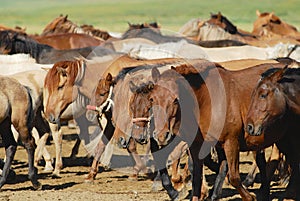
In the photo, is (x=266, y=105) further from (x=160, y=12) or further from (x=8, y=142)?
(x=160, y=12)

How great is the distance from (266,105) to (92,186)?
3416 millimetres

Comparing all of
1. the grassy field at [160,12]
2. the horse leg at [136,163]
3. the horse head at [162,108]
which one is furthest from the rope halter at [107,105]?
the grassy field at [160,12]

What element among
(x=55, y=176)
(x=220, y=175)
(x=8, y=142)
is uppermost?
(x=220, y=175)

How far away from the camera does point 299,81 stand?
725 cm

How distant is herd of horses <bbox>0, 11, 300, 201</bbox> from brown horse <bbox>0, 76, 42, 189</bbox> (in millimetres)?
13

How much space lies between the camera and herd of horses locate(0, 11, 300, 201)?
7023mm

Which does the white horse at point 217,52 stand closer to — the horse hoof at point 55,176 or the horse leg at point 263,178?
the horse hoof at point 55,176

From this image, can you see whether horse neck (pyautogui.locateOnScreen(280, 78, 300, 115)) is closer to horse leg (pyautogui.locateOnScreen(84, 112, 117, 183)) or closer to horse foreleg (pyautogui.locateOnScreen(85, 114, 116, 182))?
horse leg (pyautogui.locateOnScreen(84, 112, 117, 183))

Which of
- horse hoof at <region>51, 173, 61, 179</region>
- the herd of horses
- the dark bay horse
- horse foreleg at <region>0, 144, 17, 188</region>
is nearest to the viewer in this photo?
the herd of horses

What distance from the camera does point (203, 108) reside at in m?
7.15

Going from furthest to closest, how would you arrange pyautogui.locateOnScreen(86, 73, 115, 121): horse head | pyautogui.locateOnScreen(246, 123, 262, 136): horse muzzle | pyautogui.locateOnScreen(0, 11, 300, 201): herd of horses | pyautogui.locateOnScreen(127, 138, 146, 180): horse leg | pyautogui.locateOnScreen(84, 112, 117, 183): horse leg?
pyautogui.locateOnScreen(127, 138, 146, 180): horse leg < pyautogui.locateOnScreen(84, 112, 117, 183): horse leg < pyautogui.locateOnScreen(86, 73, 115, 121): horse head < pyautogui.locateOnScreen(0, 11, 300, 201): herd of horses < pyautogui.locateOnScreen(246, 123, 262, 136): horse muzzle

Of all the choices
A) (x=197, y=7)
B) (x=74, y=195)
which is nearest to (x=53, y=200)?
(x=74, y=195)

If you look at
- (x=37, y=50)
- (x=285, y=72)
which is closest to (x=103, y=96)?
(x=285, y=72)

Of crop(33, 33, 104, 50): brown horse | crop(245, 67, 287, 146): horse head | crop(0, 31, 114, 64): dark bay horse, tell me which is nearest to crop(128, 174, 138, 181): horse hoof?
crop(245, 67, 287, 146): horse head
